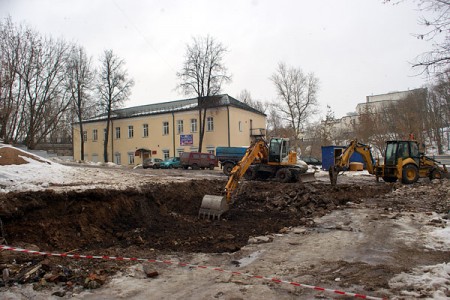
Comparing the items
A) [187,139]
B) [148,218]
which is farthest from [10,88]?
[187,139]

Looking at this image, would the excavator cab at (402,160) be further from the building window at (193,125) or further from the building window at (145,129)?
the building window at (145,129)

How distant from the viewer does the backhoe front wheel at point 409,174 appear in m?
17.8

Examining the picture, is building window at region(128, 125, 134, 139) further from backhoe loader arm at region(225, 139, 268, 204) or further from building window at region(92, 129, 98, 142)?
backhoe loader arm at region(225, 139, 268, 204)

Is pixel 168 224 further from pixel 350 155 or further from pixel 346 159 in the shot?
pixel 350 155

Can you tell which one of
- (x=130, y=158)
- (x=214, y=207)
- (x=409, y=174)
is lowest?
(x=214, y=207)

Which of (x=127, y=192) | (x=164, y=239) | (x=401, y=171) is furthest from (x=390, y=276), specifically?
(x=401, y=171)

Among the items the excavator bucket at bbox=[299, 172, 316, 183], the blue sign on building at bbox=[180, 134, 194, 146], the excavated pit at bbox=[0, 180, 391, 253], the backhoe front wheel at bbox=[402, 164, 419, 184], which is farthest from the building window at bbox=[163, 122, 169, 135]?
the backhoe front wheel at bbox=[402, 164, 419, 184]

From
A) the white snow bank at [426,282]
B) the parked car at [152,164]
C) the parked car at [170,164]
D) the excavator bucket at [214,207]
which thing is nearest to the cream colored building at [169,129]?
the parked car at [170,164]

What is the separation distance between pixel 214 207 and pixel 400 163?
11721 mm

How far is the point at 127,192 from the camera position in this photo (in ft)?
36.7

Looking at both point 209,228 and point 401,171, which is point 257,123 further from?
point 209,228

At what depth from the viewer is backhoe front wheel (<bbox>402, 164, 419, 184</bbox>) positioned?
17750 millimetres

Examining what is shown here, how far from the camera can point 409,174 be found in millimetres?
17859

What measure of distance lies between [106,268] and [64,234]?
3.18m
